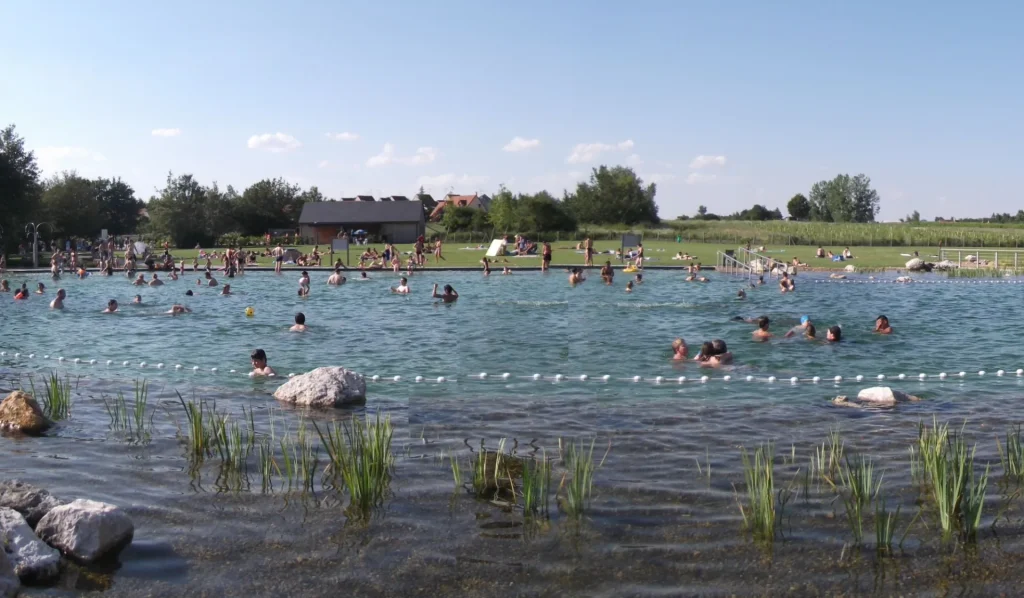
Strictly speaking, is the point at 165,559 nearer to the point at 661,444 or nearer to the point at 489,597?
the point at 489,597

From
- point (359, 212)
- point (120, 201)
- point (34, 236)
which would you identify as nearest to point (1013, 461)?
point (34, 236)

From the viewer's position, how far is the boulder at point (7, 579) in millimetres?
5872

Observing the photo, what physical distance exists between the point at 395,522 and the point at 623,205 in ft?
325

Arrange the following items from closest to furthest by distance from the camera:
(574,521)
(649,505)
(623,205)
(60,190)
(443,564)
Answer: (443,564)
(574,521)
(649,505)
(60,190)
(623,205)

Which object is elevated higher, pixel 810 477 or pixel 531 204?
pixel 531 204

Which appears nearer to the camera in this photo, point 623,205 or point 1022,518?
point 1022,518

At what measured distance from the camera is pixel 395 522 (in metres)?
7.57

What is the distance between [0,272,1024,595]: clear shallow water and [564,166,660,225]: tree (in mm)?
79929

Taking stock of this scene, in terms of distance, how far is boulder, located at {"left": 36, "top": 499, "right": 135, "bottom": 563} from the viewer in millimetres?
6684

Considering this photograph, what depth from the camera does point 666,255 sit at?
51.3 meters

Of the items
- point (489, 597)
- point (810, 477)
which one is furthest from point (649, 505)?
point (489, 597)

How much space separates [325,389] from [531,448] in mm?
3544

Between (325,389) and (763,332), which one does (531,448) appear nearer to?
(325,389)

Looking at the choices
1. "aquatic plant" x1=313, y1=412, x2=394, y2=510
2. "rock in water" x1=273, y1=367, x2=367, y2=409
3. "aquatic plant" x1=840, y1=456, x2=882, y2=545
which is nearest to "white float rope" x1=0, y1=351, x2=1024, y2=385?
"rock in water" x1=273, y1=367, x2=367, y2=409
